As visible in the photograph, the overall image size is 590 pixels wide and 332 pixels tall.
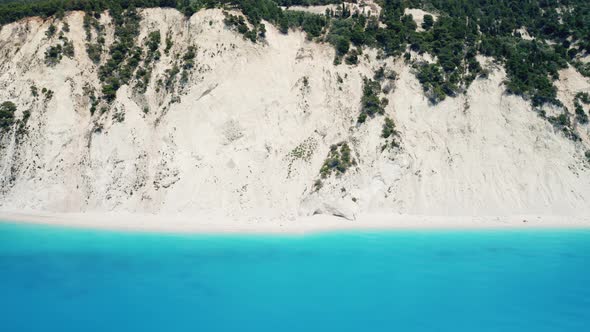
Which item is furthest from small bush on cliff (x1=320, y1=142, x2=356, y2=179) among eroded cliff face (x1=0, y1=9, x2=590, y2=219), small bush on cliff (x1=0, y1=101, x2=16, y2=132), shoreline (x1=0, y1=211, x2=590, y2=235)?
small bush on cliff (x1=0, y1=101, x2=16, y2=132)

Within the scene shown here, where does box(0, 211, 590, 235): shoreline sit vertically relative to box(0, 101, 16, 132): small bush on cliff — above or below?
below

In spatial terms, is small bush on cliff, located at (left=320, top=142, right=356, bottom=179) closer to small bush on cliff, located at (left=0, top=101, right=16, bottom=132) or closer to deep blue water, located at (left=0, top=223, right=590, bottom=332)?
deep blue water, located at (left=0, top=223, right=590, bottom=332)

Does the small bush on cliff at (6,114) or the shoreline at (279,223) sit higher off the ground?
the small bush on cliff at (6,114)

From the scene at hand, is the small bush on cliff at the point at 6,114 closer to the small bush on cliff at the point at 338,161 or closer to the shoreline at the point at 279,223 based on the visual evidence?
the shoreline at the point at 279,223

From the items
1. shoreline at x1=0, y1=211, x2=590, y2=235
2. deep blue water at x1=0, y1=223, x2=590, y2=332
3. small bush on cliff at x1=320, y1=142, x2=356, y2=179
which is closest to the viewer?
deep blue water at x1=0, y1=223, x2=590, y2=332


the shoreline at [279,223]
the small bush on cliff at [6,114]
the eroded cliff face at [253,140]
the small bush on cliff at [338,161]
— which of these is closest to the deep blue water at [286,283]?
the shoreline at [279,223]

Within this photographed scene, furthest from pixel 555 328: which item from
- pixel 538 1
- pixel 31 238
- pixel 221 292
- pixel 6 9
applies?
pixel 538 1

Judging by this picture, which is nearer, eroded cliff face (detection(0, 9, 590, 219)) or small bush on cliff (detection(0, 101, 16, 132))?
eroded cliff face (detection(0, 9, 590, 219))
